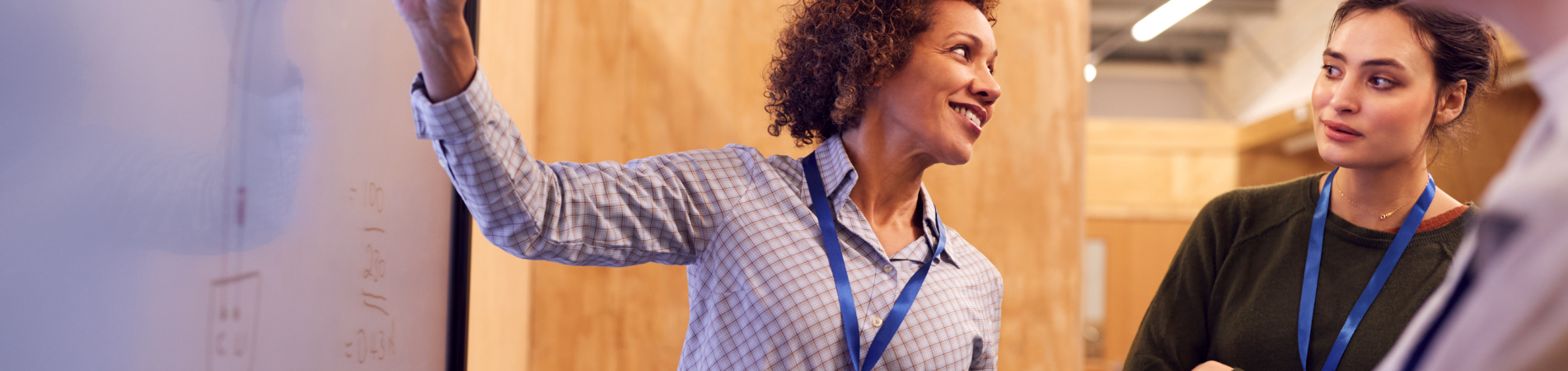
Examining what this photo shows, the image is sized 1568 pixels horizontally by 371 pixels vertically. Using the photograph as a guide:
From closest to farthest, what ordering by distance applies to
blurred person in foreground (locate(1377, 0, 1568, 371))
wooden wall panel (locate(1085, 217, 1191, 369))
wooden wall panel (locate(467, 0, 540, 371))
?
1. blurred person in foreground (locate(1377, 0, 1568, 371))
2. wooden wall panel (locate(467, 0, 540, 371))
3. wooden wall panel (locate(1085, 217, 1191, 369))

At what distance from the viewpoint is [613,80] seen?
2.45 m

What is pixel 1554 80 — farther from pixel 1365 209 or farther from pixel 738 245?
pixel 1365 209

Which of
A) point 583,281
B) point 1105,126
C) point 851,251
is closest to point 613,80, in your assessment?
point 583,281

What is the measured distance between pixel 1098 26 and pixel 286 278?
8.56m

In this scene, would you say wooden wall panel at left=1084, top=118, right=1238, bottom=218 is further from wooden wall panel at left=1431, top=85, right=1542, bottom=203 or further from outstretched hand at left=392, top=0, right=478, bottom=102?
outstretched hand at left=392, top=0, right=478, bottom=102

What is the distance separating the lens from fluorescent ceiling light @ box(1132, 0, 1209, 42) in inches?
282

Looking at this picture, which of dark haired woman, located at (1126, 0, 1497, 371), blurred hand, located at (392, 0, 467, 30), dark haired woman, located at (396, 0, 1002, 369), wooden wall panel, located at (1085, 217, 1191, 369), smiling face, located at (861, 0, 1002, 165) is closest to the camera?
blurred hand, located at (392, 0, 467, 30)

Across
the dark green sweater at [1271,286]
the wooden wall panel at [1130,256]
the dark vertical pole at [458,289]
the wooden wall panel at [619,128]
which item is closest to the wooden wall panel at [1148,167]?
the wooden wall panel at [1130,256]

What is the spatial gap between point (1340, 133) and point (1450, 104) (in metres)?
0.18

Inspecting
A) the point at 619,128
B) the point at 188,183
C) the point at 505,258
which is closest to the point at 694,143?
the point at 619,128

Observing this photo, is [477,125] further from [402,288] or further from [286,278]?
[402,288]

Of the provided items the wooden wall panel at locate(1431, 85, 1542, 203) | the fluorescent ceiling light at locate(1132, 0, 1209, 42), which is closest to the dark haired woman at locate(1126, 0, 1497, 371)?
the wooden wall panel at locate(1431, 85, 1542, 203)

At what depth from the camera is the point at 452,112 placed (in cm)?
93

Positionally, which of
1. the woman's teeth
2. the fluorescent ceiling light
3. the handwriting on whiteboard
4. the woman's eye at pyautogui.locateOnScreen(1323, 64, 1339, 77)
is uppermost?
the fluorescent ceiling light
